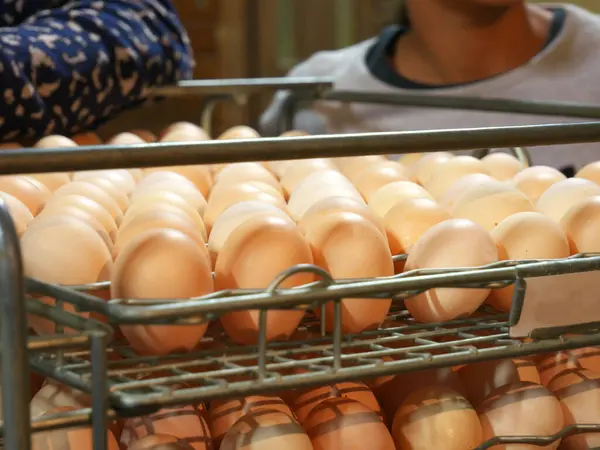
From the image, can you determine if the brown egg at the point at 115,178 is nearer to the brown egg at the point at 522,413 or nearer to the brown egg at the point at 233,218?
the brown egg at the point at 233,218

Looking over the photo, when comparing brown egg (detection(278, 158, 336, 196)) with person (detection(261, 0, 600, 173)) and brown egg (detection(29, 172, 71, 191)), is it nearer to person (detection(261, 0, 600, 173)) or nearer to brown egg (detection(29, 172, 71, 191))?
brown egg (detection(29, 172, 71, 191))

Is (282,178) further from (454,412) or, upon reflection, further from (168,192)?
(454,412)

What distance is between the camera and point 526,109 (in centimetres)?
93

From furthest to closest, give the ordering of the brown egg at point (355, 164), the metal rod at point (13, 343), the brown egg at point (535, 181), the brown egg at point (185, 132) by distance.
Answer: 1. the brown egg at point (185, 132)
2. the brown egg at point (355, 164)
3. the brown egg at point (535, 181)
4. the metal rod at point (13, 343)

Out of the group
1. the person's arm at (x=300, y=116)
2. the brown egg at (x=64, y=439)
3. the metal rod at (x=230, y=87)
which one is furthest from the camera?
the person's arm at (x=300, y=116)

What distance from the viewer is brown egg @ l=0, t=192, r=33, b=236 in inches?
21.4

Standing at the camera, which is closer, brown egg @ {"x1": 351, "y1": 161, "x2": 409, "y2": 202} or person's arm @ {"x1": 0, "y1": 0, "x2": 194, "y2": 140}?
brown egg @ {"x1": 351, "y1": 161, "x2": 409, "y2": 202}

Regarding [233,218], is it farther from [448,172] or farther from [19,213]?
[448,172]

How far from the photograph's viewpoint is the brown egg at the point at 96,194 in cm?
61

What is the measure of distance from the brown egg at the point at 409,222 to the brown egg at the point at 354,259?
0.17 ft

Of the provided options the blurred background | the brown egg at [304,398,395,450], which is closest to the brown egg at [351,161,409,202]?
the brown egg at [304,398,395,450]

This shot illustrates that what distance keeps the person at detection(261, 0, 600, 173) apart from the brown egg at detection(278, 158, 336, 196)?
462 millimetres

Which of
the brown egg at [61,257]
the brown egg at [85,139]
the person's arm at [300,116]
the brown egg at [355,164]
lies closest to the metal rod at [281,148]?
the brown egg at [61,257]

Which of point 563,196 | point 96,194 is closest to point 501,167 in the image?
point 563,196
